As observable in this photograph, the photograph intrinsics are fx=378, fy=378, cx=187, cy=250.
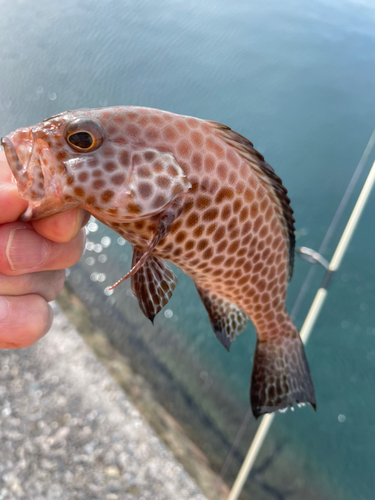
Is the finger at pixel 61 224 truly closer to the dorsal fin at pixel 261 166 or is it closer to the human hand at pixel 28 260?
the human hand at pixel 28 260

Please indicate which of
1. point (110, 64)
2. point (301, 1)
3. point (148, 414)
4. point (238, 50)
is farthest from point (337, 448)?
point (110, 64)

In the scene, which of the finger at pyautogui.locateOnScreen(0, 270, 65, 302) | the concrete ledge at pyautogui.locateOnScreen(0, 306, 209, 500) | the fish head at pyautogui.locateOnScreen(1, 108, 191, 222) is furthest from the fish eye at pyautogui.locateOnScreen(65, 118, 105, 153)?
the concrete ledge at pyautogui.locateOnScreen(0, 306, 209, 500)

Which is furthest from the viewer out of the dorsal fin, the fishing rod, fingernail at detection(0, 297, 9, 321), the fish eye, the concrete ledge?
the concrete ledge

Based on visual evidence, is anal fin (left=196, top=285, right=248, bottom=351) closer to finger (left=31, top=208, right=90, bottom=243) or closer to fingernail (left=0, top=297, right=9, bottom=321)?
finger (left=31, top=208, right=90, bottom=243)

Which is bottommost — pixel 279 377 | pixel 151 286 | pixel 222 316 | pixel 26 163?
pixel 279 377

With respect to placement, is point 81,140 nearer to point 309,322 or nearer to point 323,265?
point 323,265

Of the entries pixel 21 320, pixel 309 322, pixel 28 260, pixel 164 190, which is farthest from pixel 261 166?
pixel 309 322
